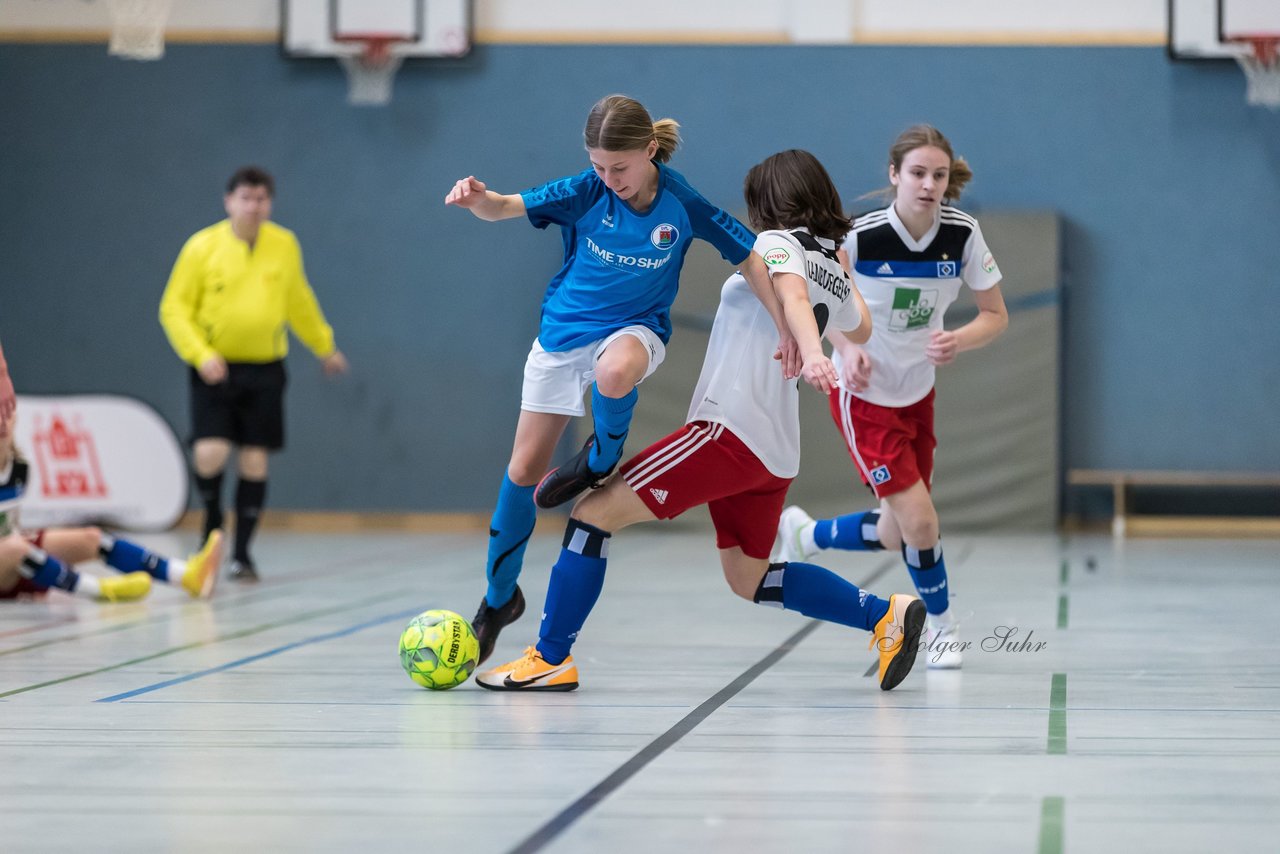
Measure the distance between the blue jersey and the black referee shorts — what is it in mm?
3829

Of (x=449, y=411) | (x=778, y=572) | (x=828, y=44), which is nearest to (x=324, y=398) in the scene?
(x=449, y=411)

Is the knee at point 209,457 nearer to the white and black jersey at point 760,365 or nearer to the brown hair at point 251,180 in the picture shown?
the brown hair at point 251,180

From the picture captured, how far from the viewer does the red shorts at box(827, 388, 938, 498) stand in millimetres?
4664

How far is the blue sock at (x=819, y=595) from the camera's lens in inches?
158

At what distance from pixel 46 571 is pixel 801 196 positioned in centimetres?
358

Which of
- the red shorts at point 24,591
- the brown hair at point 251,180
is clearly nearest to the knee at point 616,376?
the red shorts at point 24,591

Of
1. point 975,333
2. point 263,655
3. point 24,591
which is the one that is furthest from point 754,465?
point 24,591

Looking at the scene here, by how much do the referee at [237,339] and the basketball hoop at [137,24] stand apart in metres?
3.91

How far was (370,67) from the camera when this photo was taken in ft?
37.8

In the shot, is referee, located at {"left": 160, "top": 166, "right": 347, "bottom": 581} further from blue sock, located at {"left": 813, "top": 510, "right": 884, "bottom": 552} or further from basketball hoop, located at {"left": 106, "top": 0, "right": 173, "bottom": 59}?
basketball hoop, located at {"left": 106, "top": 0, "right": 173, "bottom": 59}

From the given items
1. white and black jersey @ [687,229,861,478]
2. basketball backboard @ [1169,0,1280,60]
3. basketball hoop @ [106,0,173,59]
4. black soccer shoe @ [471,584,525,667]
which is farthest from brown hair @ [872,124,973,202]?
basketball hoop @ [106,0,173,59]

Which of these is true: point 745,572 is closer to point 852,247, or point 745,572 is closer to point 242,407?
point 852,247

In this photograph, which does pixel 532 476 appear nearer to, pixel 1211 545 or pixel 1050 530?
pixel 1211 545

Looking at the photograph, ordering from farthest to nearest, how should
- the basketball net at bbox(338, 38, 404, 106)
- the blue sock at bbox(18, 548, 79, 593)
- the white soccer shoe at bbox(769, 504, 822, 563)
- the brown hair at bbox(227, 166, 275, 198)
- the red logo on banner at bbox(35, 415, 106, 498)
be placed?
the basketball net at bbox(338, 38, 404, 106)
the red logo on banner at bbox(35, 415, 106, 498)
the brown hair at bbox(227, 166, 275, 198)
the blue sock at bbox(18, 548, 79, 593)
the white soccer shoe at bbox(769, 504, 822, 563)
